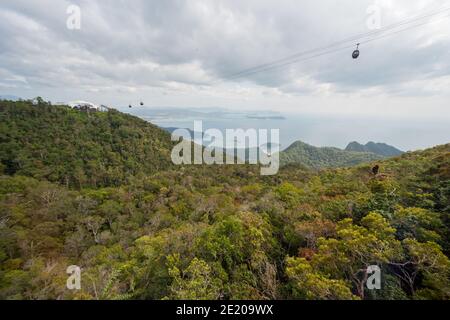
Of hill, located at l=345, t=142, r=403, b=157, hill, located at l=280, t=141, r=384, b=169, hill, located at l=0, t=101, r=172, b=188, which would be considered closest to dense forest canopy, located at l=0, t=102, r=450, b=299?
hill, located at l=0, t=101, r=172, b=188

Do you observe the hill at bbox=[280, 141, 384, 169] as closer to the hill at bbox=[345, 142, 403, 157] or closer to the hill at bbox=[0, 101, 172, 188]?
the hill at bbox=[345, 142, 403, 157]

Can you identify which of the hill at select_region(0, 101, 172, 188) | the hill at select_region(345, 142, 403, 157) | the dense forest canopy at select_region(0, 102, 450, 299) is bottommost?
the dense forest canopy at select_region(0, 102, 450, 299)

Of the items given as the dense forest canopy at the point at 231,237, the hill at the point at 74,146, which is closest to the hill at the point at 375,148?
the hill at the point at 74,146

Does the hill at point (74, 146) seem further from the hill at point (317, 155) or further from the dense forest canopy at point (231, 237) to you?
the hill at point (317, 155)

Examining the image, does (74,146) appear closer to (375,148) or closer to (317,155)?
(317,155)

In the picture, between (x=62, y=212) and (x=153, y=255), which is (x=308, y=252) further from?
(x=62, y=212)

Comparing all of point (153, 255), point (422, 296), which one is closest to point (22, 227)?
point (153, 255)
